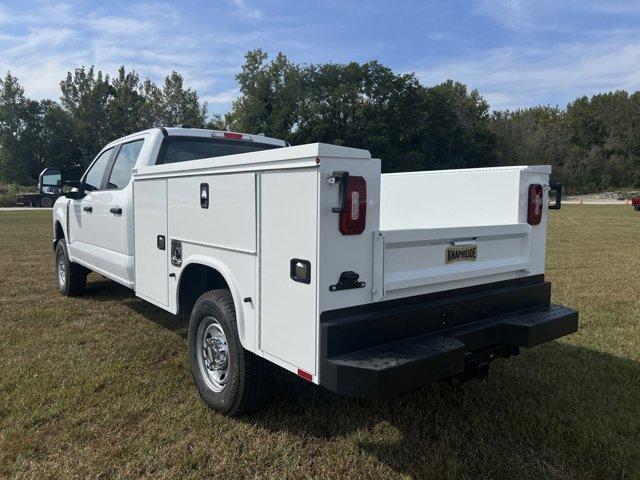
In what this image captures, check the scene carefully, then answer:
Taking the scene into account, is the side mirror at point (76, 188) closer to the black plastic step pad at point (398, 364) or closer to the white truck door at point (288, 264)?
the white truck door at point (288, 264)

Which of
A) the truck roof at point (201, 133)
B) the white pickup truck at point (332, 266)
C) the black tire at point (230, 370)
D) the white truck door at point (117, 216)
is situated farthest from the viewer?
the truck roof at point (201, 133)

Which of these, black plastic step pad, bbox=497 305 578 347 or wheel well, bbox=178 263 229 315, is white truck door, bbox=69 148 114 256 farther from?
black plastic step pad, bbox=497 305 578 347

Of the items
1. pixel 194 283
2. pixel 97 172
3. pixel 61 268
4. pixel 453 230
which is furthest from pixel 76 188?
pixel 453 230

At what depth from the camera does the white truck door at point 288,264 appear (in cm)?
249

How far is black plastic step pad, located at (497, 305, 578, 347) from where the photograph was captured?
3131 millimetres

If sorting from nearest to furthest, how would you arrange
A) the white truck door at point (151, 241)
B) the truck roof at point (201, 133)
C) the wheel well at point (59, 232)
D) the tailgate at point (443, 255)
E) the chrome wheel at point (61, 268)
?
the tailgate at point (443, 255) < the white truck door at point (151, 241) < the truck roof at point (201, 133) < the chrome wheel at point (61, 268) < the wheel well at point (59, 232)

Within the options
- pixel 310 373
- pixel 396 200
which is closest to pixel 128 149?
pixel 396 200

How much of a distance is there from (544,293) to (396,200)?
157cm

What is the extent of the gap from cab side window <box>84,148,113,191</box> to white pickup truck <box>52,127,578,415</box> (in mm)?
1082

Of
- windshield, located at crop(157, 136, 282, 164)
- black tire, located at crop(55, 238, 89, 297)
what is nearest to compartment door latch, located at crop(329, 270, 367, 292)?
windshield, located at crop(157, 136, 282, 164)

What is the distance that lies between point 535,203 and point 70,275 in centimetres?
558

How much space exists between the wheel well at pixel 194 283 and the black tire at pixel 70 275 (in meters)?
3.32

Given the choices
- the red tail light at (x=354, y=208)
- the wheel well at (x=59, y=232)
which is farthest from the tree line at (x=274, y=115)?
the red tail light at (x=354, y=208)

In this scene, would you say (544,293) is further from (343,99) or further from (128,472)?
(343,99)
